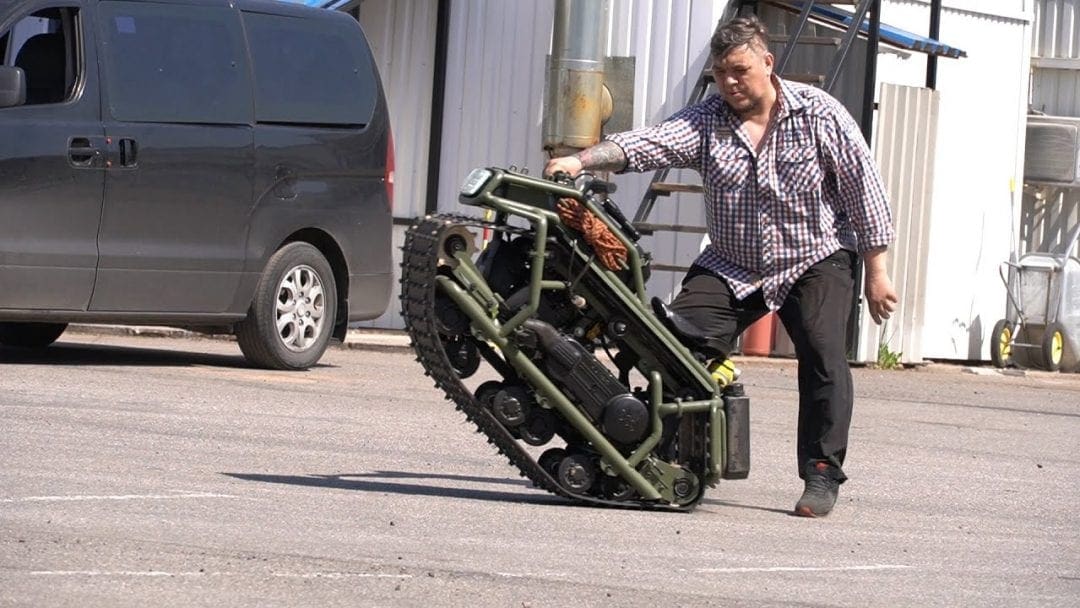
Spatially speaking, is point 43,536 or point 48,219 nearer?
point 43,536

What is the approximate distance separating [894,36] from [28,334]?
742cm

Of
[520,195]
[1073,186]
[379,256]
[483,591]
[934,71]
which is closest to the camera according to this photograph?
[483,591]

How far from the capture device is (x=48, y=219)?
1220 cm

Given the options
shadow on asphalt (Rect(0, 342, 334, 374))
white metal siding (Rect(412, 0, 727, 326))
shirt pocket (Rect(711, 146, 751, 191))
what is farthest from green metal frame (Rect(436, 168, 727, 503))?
white metal siding (Rect(412, 0, 727, 326))

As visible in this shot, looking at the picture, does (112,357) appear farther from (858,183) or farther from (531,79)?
(858,183)

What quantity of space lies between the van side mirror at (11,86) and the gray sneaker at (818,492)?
218 inches

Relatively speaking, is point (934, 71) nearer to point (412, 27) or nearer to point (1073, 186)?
point (1073, 186)

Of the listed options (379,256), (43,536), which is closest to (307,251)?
(379,256)

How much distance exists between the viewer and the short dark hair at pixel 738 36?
318 inches

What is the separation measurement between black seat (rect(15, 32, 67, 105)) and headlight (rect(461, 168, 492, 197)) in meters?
5.42

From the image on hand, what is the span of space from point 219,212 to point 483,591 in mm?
7277

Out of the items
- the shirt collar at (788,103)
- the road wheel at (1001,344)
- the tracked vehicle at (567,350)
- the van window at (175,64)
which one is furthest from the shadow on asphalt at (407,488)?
the road wheel at (1001,344)

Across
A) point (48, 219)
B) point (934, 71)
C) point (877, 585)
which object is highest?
point (934, 71)

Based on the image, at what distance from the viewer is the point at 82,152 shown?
1230 cm
